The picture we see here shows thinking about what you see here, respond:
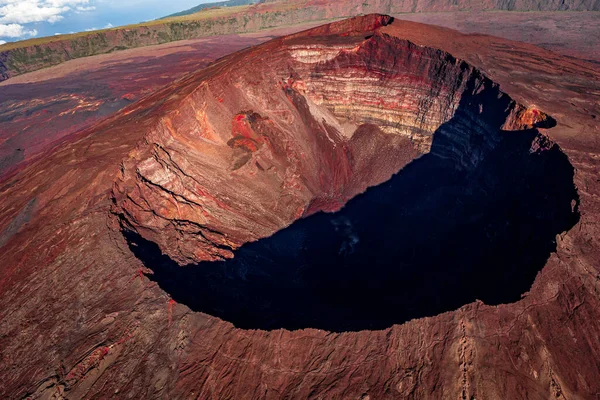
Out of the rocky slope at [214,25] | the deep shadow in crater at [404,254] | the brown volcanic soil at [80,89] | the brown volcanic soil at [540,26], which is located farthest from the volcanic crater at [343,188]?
the rocky slope at [214,25]

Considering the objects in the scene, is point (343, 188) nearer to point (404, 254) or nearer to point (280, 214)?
point (280, 214)

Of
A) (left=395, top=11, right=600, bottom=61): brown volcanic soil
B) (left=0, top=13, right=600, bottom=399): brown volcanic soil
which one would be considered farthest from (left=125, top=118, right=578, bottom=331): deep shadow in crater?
(left=395, top=11, right=600, bottom=61): brown volcanic soil

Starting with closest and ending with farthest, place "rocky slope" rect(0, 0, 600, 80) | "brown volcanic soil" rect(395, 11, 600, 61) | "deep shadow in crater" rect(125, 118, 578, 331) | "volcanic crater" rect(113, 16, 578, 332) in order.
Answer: "deep shadow in crater" rect(125, 118, 578, 331) < "volcanic crater" rect(113, 16, 578, 332) < "brown volcanic soil" rect(395, 11, 600, 61) < "rocky slope" rect(0, 0, 600, 80)

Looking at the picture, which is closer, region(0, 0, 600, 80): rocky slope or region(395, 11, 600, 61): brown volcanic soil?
region(395, 11, 600, 61): brown volcanic soil

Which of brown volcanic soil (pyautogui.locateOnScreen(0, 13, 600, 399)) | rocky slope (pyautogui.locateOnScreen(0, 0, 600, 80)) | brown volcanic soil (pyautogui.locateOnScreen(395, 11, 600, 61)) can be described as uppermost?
rocky slope (pyautogui.locateOnScreen(0, 0, 600, 80))

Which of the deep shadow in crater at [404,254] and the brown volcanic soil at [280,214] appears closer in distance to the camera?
the brown volcanic soil at [280,214]

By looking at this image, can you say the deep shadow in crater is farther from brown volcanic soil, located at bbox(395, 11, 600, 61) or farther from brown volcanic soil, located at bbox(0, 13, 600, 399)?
brown volcanic soil, located at bbox(395, 11, 600, 61)

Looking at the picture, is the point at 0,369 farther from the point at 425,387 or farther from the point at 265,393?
the point at 425,387

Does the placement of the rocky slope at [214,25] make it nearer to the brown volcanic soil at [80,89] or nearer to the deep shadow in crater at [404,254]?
the brown volcanic soil at [80,89]
